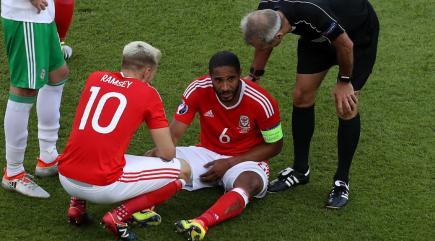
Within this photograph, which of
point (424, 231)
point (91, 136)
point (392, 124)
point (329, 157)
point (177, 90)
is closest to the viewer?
point (91, 136)

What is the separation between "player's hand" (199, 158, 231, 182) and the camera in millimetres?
4801

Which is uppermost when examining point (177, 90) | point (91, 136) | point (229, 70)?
point (229, 70)

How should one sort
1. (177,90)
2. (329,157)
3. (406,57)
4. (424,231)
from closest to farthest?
(424,231) → (329,157) → (177,90) → (406,57)

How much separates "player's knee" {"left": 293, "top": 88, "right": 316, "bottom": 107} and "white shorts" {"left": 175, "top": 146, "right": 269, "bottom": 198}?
0.45 metres

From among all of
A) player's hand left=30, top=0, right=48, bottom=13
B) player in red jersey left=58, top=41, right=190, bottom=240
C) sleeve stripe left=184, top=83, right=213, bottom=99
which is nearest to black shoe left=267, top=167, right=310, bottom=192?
sleeve stripe left=184, top=83, right=213, bottom=99

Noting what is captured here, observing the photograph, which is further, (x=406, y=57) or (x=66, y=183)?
(x=406, y=57)

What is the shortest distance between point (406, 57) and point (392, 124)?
126 cm

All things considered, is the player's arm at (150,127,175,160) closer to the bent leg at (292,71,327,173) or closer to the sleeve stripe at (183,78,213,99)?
the sleeve stripe at (183,78,213,99)

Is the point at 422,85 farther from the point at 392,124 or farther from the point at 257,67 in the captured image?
the point at 257,67

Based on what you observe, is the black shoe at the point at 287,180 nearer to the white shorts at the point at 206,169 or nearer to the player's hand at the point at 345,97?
the white shorts at the point at 206,169

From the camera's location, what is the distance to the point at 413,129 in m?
5.72

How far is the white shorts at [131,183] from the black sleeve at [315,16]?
1.11m

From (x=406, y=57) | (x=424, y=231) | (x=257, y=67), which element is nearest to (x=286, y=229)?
(x=424, y=231)

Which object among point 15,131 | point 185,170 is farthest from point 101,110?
point 15,131
